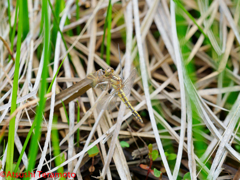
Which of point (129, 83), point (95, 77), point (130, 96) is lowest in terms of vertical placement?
point (130, 96)

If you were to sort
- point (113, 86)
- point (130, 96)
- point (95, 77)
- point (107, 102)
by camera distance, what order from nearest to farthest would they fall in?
point (95, 77) → point (107, 102) → point (113, 86) → point (130, 96)

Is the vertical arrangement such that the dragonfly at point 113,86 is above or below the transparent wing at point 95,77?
below

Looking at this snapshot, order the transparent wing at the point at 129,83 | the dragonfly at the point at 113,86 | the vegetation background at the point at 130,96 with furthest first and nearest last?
the transparent wing at the point at 129,83 → the dragonfly at the point at 113,86 → the vegetation background at the point at 130,96

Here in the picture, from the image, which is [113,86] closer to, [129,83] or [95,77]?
[129,83]

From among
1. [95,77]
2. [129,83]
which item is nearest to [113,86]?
[129,83]

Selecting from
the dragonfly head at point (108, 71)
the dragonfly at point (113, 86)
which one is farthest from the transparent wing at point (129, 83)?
the dragonfly head at point (108, 71)

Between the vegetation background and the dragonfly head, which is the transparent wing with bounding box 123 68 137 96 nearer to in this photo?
the vegetation background

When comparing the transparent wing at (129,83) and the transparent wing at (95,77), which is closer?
the transparent wing at (95,77)

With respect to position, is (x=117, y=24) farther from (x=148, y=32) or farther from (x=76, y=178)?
(x=76, y=178)

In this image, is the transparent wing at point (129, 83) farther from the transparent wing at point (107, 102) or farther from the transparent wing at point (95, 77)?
the transparent wing at point (95, 77)
